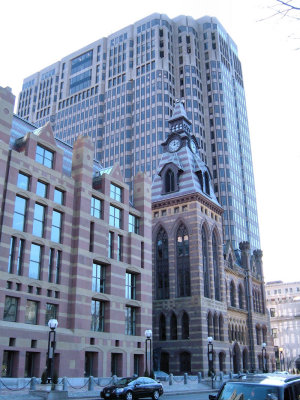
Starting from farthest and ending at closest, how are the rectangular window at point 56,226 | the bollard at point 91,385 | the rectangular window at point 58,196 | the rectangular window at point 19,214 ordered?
the rectangular window at point 58,196 → the rectangular window at point 56,226 → the rectangular window at point 19,214 → the bollard at point 91,385

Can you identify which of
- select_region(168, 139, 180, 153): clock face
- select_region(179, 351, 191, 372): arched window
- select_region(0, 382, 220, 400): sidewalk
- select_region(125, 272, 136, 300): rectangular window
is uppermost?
select_region(168, 139, 180, 153): clock face

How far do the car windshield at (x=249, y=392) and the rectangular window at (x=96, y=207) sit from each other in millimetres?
33895

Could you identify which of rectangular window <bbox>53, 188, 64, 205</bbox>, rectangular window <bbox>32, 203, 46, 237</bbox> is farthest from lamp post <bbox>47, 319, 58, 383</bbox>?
rectangular window <bbox>53, 188, 64, 205</bbox>

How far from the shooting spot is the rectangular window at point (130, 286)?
46406mm

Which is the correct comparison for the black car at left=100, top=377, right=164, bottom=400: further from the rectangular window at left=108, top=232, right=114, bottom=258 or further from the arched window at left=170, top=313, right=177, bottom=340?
the arched window at left=170, top=313, right=177, bottom=340

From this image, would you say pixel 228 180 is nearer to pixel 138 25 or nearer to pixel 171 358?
pixel 138 25

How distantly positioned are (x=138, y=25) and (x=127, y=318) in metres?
98.7

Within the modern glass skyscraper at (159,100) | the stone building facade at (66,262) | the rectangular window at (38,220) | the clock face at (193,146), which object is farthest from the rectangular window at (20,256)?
the modern glass skyscraper at (159,100)

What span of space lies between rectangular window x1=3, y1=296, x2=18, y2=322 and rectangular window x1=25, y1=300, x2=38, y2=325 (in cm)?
116

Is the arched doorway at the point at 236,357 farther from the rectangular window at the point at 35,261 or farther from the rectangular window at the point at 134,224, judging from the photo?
the rectangular window at the point at 35,261

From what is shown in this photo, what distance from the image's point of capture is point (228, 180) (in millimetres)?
108000

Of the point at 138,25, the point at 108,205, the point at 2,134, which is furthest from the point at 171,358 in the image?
the point at 138,25

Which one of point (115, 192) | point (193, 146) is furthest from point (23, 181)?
point (193, 146)

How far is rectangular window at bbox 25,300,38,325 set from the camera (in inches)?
1372
